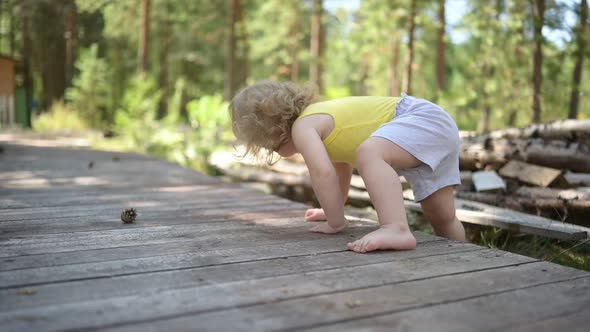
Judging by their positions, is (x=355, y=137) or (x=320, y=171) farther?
(x=355, y=137)

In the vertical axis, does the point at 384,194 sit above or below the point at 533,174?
above

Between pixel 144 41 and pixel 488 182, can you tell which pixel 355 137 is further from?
pixel 144 41

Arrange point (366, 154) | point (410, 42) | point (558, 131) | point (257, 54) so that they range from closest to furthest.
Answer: point (366, 154) < point (558, 131) < point (410, 42) < point (257, 54)

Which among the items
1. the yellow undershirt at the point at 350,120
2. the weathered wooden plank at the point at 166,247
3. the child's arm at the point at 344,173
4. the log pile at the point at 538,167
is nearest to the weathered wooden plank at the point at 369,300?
the weathered wooden plank at the point at 166,247

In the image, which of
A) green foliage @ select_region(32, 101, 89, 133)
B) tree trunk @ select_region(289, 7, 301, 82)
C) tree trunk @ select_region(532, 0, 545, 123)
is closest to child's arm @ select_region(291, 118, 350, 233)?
tree trunk @ select_region(532, 0, 545, 123)

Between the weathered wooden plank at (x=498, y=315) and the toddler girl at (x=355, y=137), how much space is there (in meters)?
0.92

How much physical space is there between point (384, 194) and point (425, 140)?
446 mm

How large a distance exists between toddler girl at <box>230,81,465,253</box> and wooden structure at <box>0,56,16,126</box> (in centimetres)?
1436

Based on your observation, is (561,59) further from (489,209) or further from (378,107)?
(378,107)

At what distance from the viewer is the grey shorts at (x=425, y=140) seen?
105 inches

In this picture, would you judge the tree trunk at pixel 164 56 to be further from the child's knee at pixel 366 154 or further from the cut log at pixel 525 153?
the child's knee at pixel 366 154

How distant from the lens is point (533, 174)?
3963mm

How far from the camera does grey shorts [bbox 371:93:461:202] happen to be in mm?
2670

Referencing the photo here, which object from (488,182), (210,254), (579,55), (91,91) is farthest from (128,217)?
(91,91)
